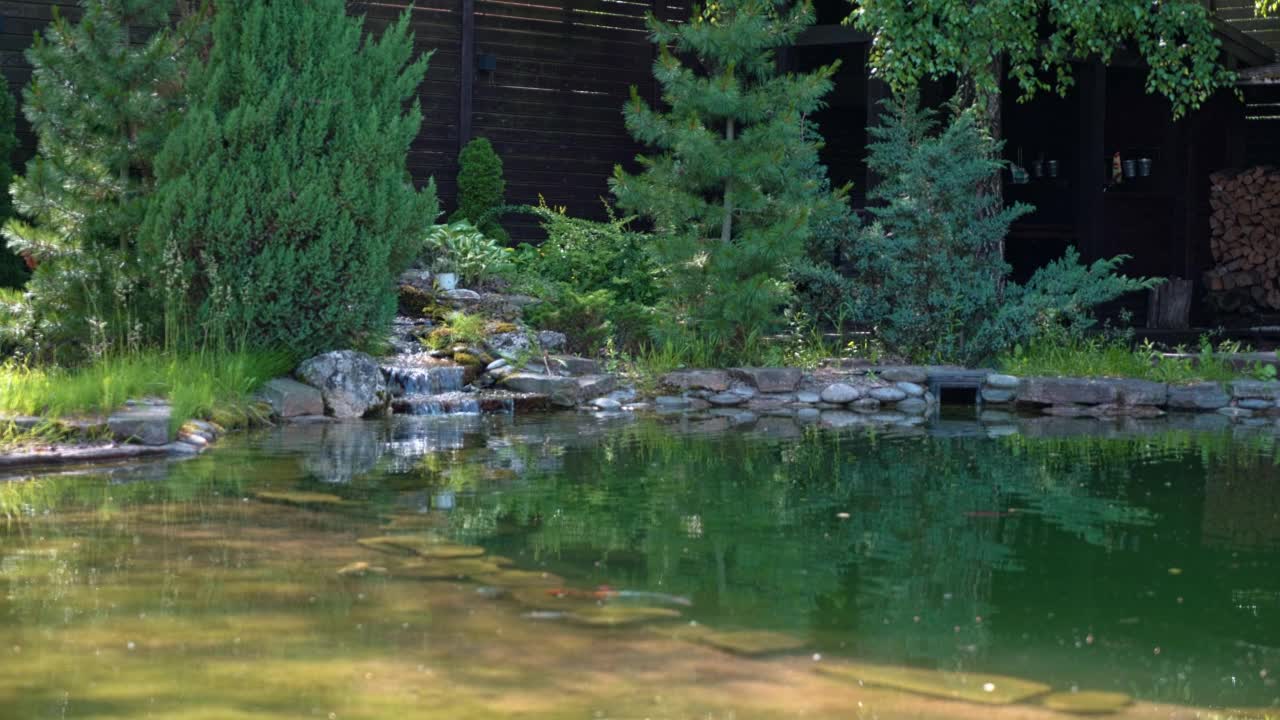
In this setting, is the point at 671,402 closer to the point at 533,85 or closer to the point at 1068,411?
the point at 1068,411

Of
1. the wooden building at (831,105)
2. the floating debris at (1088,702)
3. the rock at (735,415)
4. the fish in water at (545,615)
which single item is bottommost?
the fish in water at (545,615)

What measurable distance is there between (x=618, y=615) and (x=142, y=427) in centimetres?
467

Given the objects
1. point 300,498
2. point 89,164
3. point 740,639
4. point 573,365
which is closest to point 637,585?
point 740,639

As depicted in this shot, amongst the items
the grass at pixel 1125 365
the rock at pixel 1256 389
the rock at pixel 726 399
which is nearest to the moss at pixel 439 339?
the rock at pixel 726 399

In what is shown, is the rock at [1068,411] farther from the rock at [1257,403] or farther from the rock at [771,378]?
the rock at [771,378]

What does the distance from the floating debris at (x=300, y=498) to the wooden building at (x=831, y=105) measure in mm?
8374

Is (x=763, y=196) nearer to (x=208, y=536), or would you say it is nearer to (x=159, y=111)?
(x=159, y=111)

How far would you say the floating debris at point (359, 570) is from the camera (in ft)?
17.0

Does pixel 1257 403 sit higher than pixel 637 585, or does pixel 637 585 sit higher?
pixel 1257 403

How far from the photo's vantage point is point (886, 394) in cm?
1152

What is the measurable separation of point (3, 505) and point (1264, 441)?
7.35m

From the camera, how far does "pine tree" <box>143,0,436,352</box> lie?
10008 mm

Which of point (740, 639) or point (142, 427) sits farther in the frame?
point (142, 427)

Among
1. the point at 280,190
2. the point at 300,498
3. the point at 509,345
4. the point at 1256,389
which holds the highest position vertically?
the point at 280,190
